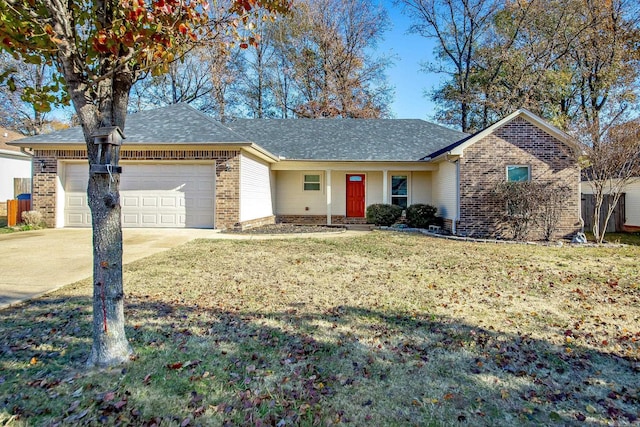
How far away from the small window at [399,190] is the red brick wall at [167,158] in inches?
296

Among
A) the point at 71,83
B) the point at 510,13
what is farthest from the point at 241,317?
the point at 510,13

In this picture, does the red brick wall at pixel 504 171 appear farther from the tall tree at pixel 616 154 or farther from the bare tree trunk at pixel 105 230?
the bare tree trunk at pixel 105 230

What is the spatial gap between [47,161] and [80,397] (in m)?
12.4

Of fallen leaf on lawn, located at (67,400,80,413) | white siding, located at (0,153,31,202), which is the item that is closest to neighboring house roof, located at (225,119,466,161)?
fallen leaf on lawn, located at (67,400,80,413)

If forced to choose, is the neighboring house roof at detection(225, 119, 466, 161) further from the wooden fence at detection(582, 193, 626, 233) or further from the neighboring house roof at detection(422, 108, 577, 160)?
the wooden fence at detection(582, 193, 626, 233)

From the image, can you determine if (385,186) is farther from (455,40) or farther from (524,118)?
(455,40)

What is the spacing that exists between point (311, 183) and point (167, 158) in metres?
6.66

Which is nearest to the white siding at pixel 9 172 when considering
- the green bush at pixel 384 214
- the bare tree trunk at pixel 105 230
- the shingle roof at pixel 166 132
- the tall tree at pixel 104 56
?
the shingle roof at pixel 166 132

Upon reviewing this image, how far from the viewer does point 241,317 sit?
430 centimetres

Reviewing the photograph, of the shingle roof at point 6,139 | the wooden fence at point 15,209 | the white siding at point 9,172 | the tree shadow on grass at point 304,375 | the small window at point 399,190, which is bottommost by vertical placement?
the tree shadow on grass at point 304,375

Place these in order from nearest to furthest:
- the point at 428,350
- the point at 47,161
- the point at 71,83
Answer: the point at 71,83 < the point at 428,350 < the point at 47,161

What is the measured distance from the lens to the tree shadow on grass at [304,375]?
2506 mm

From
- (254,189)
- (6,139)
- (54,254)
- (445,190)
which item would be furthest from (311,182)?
(6,139)

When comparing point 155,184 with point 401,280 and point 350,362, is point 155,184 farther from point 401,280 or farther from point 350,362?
point 350,362
